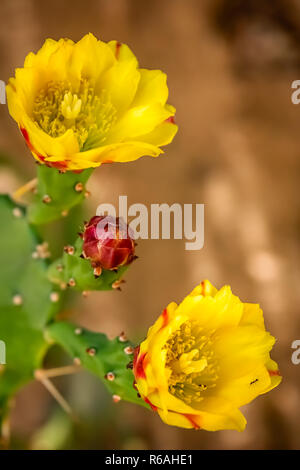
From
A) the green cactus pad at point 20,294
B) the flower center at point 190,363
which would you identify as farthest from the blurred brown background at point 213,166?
the flower center at point 190,363

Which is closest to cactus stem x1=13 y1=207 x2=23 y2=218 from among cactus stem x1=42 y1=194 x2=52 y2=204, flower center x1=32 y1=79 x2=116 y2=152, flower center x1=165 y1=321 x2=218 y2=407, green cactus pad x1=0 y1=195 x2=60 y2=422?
green cactus pad x1=0 y1=195 x2=60 y2=422

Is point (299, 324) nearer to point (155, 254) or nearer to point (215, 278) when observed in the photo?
point (215, 278)

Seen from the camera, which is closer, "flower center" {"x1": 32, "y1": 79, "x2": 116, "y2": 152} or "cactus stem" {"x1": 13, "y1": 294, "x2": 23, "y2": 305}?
"flower center" {"x1": 32, "y1": 79, "x2": 116, "y2": 152}

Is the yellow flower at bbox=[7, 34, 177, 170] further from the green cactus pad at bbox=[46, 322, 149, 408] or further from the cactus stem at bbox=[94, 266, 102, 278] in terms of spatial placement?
the green cactus pad at bbox=[46, 322, 149, 408]

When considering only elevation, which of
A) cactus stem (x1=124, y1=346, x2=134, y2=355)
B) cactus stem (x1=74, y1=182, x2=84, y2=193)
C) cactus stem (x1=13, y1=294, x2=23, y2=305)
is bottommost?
cactus stem (x1=124, y1=346, x2=134, y2=355)

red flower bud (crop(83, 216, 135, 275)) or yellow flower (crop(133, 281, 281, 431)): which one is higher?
red flower bud (crop(83, 216, 135, 275))

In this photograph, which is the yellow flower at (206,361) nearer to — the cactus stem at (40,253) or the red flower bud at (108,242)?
the red flower bud at (108,242)

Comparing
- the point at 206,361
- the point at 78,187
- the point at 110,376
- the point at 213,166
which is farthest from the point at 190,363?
the point at 213,166
